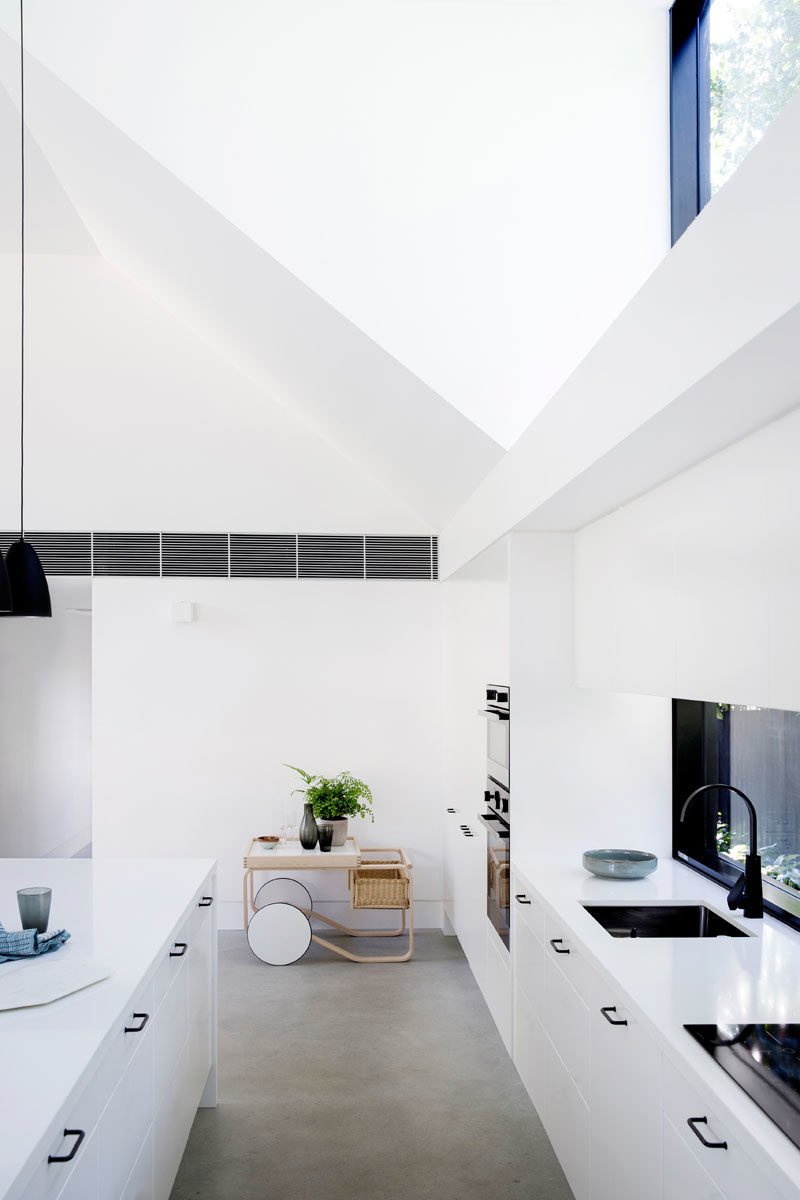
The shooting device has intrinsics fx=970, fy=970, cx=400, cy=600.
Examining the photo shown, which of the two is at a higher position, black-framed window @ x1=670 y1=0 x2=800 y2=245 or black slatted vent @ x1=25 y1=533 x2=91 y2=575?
black-framed window @ x1=670 y1=0 x2=800 y2=245

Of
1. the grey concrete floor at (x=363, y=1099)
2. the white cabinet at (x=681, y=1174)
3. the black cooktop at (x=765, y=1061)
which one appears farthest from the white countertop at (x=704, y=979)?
the grey concrete floor at (x=363, y=1099)

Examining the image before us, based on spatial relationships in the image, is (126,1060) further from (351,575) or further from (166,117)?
(351,575)

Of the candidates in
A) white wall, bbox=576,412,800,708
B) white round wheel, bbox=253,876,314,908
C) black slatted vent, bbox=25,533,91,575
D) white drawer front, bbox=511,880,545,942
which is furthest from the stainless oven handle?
black slatted vent, bbox=25,533,91,575

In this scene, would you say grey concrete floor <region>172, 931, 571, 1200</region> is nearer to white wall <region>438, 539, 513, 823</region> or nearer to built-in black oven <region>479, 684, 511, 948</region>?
built-in black oven <region>479, 684, 511, 948</region>

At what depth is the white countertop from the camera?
5.33ft

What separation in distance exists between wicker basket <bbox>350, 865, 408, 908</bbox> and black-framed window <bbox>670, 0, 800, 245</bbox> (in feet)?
12.0

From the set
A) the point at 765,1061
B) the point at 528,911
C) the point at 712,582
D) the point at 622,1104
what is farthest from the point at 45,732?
the point at 765,1061

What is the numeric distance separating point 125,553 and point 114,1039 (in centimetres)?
425

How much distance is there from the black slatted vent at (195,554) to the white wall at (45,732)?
82 centimetres

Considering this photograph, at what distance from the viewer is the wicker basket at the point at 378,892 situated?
5.37 metres

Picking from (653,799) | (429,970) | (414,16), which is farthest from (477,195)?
(429,970)

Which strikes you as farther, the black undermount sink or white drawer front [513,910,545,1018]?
white drawer front [513,910,545,1018]

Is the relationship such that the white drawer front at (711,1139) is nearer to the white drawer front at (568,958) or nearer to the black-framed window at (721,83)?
the white drawer front at (568,958)

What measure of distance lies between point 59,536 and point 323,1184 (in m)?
4.06
